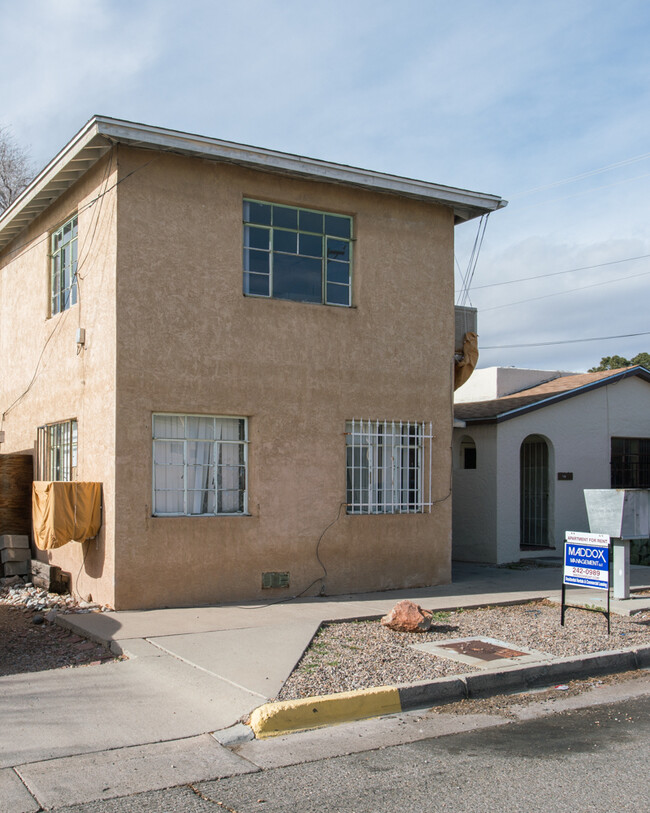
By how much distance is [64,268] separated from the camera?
1284 centimetres

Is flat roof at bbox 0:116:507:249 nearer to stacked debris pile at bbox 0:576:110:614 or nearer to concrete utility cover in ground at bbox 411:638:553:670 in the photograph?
stacked debris pile at bbox 0:576:110:614

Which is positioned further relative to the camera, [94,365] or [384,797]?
[94,365]

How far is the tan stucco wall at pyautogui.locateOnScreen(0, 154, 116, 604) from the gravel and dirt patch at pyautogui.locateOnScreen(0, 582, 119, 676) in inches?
19.2

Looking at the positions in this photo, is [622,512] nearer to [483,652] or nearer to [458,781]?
[483,652]

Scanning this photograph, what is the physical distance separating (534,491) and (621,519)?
641 centimetres

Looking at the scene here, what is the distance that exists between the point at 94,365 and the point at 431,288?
5.22 m

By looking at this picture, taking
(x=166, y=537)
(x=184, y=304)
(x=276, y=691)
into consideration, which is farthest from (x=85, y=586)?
(x=276, y=691)

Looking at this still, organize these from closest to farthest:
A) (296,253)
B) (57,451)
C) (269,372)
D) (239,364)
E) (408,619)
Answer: (408,619)
(239,364)
(269,372)
(296,253)
(57,451)

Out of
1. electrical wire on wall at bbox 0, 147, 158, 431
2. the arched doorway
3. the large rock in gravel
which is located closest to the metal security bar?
the large rock in gravel

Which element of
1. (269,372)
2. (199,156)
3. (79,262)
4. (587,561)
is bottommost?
(587,561)

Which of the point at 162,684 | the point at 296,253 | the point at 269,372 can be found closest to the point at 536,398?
the point at 296,253

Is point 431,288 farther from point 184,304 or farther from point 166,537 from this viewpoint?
point 166,537

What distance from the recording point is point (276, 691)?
697 cm

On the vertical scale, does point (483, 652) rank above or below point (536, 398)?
below
